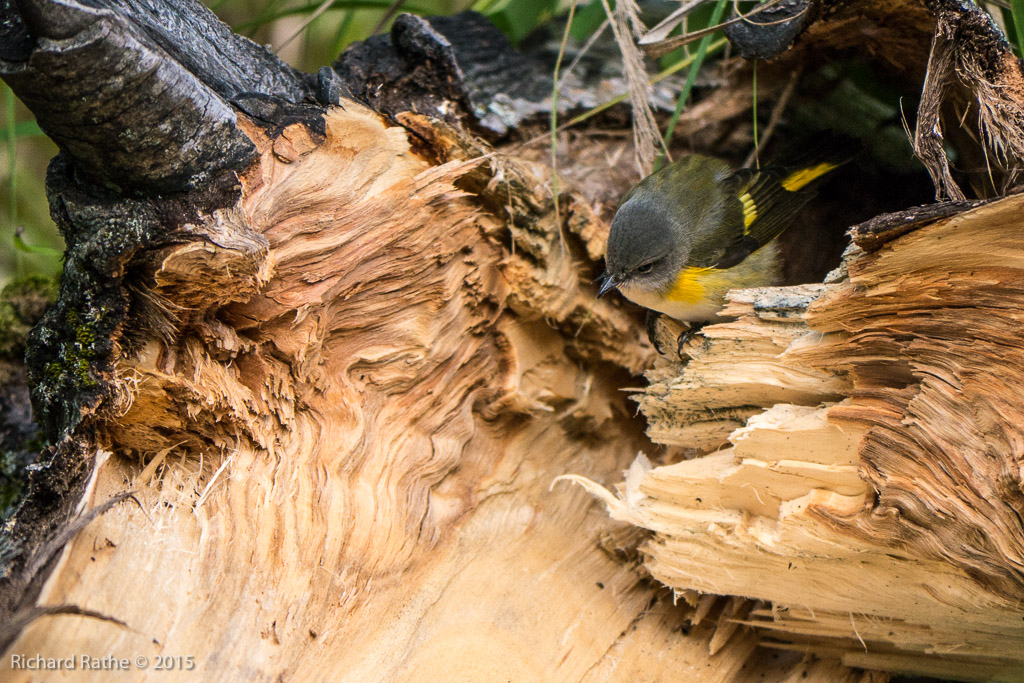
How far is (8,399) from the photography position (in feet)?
8.36

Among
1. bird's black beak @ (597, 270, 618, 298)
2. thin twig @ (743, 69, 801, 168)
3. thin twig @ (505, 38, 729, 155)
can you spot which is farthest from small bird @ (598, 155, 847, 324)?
thin twig @ (505, 38, 729, 155)

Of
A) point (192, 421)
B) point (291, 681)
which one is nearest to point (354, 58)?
point (192, 421)

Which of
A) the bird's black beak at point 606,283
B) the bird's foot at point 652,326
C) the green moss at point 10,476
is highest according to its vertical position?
the green moss at point 10,476

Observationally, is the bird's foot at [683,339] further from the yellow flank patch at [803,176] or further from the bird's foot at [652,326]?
the yellow flank patch at [803,176]

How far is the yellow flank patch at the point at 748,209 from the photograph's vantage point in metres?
2.92

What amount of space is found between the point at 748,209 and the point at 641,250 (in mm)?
618

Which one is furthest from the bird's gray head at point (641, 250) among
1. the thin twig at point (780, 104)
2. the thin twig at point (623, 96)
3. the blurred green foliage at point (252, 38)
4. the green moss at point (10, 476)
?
the green moss at point (10, 476)

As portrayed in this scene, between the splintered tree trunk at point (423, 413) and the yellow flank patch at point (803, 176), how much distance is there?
0.51 m

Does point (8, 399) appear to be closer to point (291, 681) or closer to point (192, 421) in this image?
point (192, 421)

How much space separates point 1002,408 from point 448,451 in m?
1.46

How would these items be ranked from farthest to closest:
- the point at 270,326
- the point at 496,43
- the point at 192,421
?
the point at 496,43 → the point at 270,326 → the point at 192,421

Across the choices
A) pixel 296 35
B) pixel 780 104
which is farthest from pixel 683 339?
pixel 296 35

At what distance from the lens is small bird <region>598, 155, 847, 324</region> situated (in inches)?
105

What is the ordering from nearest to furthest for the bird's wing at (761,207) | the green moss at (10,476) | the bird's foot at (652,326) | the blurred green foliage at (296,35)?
the green moss at (10,476) < the blurred green foliage at (296,35) < the bird's foot at (652,326) < the bird's wing at (761,207)
